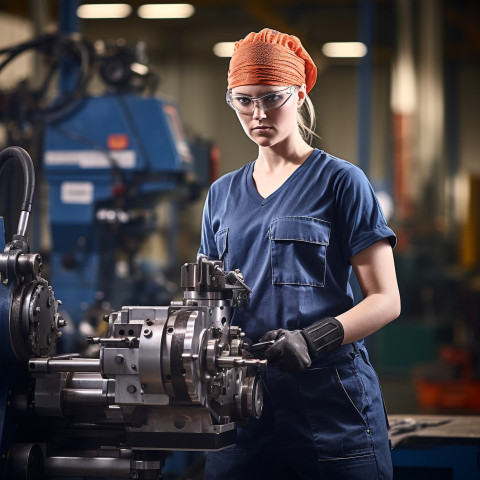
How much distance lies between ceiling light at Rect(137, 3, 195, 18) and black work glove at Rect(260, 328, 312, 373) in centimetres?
916

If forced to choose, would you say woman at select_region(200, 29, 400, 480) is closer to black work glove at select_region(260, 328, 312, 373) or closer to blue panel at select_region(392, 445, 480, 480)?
black work glove at select_region(260, 328, 312, 373)

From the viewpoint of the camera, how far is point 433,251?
28.0ft

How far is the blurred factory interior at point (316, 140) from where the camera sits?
13.3 ft

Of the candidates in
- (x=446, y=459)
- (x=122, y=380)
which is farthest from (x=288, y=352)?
(x=446, y=459)

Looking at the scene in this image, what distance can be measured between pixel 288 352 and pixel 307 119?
0.54 metres

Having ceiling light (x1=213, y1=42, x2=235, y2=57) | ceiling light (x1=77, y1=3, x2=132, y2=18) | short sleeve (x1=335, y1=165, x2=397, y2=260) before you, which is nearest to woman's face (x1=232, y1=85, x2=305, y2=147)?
short sleeve (x1=335, y1=165, x2=397, y2=260)

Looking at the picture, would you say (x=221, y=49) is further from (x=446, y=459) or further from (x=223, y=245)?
(x=223, y=245)

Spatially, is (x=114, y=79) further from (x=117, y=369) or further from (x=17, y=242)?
(x=117, y=369)

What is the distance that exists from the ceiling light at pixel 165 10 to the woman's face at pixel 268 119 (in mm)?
8917

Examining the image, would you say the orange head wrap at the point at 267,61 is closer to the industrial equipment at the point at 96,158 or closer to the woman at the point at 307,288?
the woman at the point at 307,288

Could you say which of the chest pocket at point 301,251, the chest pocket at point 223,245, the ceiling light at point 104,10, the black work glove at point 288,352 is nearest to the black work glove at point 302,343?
the black work glove at point 288,352

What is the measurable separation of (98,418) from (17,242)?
0.37 meters

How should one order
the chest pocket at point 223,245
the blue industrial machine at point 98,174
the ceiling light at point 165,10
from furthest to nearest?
the ceiling light at point 165,10 < the blue industrial machine at point 98,174 < the chest pocket at point 223,245

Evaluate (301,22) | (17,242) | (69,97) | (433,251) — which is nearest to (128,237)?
(69,97)
